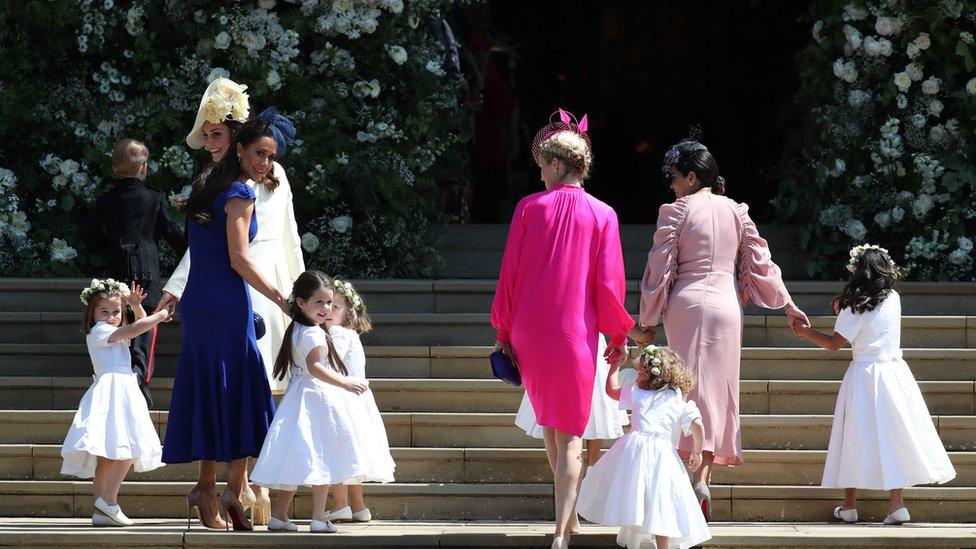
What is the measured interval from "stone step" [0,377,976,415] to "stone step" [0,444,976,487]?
46cm

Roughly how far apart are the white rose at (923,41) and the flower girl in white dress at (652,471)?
4.60m

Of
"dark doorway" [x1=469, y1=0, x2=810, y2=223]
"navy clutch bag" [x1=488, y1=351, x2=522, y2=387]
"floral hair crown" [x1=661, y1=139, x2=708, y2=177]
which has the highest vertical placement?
"dark doorway" [x1=469, y1=0, x2=810, y2=223]

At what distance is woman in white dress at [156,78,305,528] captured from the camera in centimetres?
695

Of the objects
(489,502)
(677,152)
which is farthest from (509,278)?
(489,502)

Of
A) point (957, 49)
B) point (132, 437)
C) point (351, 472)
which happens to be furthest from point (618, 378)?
point (957, 49)

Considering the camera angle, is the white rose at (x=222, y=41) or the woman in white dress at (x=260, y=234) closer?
the woman in white dress at (x=260, y=234)

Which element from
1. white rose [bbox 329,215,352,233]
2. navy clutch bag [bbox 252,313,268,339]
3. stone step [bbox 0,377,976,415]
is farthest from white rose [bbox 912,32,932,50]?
navy clutch bag [bbox 252,313,268,339]

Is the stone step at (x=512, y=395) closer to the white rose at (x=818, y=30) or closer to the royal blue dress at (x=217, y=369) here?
the royal blue dress at (x=217, y=369)

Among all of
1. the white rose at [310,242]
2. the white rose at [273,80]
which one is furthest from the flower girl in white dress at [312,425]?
the white rose at [273,80]

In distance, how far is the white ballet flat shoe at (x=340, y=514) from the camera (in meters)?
7.16

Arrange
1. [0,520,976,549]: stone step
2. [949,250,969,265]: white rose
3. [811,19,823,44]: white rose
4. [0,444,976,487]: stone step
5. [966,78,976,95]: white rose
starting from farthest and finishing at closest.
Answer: [811,19,823,44]: white rose
[966,78,976,95]: white rose
[949,250,969,265]: white rose
[0,444,976,487]: stone step
[0,520,976,549]: stone step

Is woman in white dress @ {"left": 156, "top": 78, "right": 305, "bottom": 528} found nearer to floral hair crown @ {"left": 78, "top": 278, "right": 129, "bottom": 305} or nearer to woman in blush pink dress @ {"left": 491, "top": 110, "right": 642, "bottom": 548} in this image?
floral hair crown @ {"left": 78, "top": 278, "right": 129, "bottom": 305}

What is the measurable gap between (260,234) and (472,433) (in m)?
1.56

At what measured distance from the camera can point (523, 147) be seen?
14812 mm
